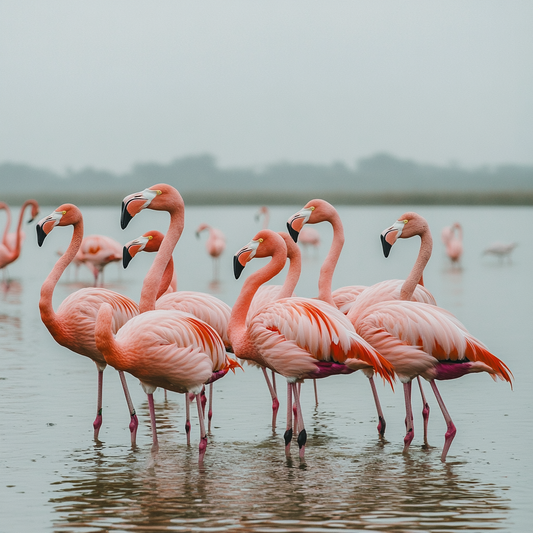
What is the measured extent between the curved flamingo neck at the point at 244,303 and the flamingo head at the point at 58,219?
5.28 feet

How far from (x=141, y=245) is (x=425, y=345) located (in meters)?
2.38

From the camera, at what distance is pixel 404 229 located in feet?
22.0

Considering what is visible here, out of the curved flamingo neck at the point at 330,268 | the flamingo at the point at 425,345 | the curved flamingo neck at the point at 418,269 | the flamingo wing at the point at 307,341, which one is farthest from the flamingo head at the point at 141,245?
the curved flamingo neck at the point at 418,269

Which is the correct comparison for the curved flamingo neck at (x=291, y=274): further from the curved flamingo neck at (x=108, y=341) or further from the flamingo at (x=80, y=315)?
the curved flamingo neck at (x=108, y=341)

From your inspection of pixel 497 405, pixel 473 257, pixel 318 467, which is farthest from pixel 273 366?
pixel 473 257

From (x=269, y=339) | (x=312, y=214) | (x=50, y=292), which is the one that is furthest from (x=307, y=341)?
(x=50, y=292)

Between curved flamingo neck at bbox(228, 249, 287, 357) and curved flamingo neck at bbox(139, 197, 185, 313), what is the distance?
68 cm

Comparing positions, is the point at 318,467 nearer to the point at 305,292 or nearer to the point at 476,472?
the point at 476,472

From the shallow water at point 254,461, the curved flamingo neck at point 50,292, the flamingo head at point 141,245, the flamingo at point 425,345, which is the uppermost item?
the flamingo head at point 141,245

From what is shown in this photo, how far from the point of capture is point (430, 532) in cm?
440

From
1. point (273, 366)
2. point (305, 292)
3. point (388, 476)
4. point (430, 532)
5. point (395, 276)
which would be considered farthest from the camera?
point (395, 276)

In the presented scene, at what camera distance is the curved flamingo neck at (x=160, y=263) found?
6.47 m

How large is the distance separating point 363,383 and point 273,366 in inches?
109

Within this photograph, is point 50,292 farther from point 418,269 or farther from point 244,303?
point 418,269
